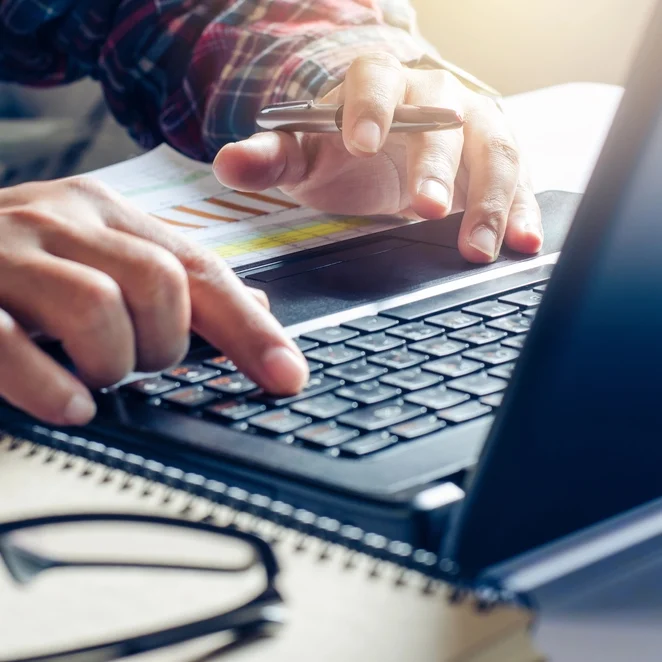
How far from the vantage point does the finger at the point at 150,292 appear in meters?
0.35

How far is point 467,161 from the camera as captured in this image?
0.64 meters

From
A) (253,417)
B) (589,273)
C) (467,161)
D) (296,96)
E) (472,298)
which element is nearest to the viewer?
(589,273)

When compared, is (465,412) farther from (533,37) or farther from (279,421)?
(533,37)

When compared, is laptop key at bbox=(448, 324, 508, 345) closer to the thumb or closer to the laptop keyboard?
the laptop keyboard

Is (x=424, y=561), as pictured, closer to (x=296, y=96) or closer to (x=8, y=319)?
(x=8, y=319)

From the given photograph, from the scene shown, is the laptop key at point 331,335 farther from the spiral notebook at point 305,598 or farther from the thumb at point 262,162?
the thumb at point 262,162

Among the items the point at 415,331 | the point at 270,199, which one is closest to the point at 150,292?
the point at 415,331

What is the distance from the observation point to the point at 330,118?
609mm

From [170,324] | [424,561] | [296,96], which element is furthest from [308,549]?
[296,96]

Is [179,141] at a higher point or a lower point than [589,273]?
lower

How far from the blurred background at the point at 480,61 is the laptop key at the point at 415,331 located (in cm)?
77

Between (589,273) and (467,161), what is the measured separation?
0.46 meters

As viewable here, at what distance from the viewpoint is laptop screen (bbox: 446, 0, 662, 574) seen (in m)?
0.19

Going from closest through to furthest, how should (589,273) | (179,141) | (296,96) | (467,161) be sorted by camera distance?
(589,273) < (467,161) < (296,96) < (179,141)
